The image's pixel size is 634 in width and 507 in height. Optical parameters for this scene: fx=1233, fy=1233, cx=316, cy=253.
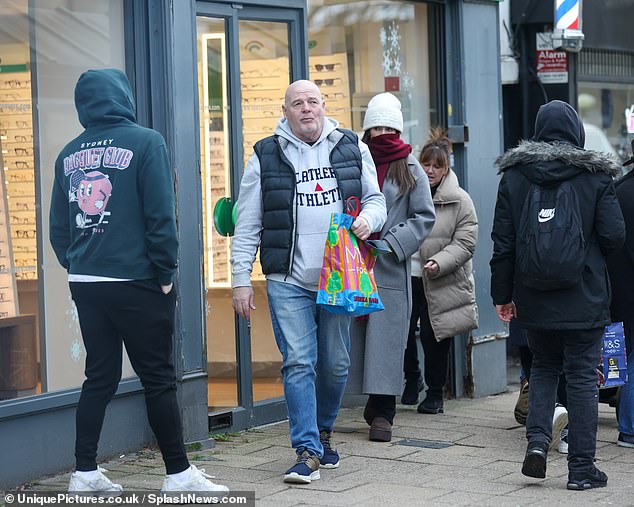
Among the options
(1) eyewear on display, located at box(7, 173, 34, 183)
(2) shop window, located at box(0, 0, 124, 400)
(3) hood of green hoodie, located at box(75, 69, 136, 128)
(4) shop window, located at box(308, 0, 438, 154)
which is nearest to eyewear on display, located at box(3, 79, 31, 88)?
(2) shop window, located at box(0, 0, 124, 400)

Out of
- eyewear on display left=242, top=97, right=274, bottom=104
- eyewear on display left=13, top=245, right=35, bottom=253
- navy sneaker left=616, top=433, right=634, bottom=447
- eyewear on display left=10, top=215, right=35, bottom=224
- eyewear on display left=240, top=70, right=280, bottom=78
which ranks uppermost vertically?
eyewear on display left=240, top=70, right=280, bottom=78

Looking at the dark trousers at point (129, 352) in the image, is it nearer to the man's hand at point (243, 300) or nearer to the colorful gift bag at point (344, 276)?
the man's hand at point (243, 300)

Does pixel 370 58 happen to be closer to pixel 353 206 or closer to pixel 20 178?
pixel 353 206

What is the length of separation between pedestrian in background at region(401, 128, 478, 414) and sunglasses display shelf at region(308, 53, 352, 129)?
713 millimetres

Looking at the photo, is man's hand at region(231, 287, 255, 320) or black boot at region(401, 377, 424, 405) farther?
black boot at region(401, 377, 424, 405)

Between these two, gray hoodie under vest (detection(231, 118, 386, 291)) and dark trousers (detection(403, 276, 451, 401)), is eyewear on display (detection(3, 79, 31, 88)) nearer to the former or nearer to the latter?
gray hoodie under vest (detection(231, 118, 386, 291))

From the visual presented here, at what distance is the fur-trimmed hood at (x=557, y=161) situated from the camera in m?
5.69

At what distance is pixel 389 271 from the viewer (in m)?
6.81

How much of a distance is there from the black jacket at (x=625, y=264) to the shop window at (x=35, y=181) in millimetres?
2904

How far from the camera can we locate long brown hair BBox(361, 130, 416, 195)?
6.80 m

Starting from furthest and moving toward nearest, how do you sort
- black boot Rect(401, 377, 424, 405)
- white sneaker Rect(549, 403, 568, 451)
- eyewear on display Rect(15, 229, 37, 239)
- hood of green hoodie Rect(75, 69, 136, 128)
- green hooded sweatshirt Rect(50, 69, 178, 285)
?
black boot Rect(401, 377, 424, 405) → white sneaker Rect(549, 403, 568, 451) → eyewear on display Rect(15, 229, 37, 239) → hood of green hoodie Rect(75, 69, 136, 128) → green hooded sweatshirt Rect(50, 69, 178, 285)

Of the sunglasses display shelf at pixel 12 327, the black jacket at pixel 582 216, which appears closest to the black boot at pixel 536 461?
the black jacket at pixel 582 216

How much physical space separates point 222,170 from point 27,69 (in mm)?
1413

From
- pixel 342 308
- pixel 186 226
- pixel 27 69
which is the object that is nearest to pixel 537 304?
pixel 342 308
